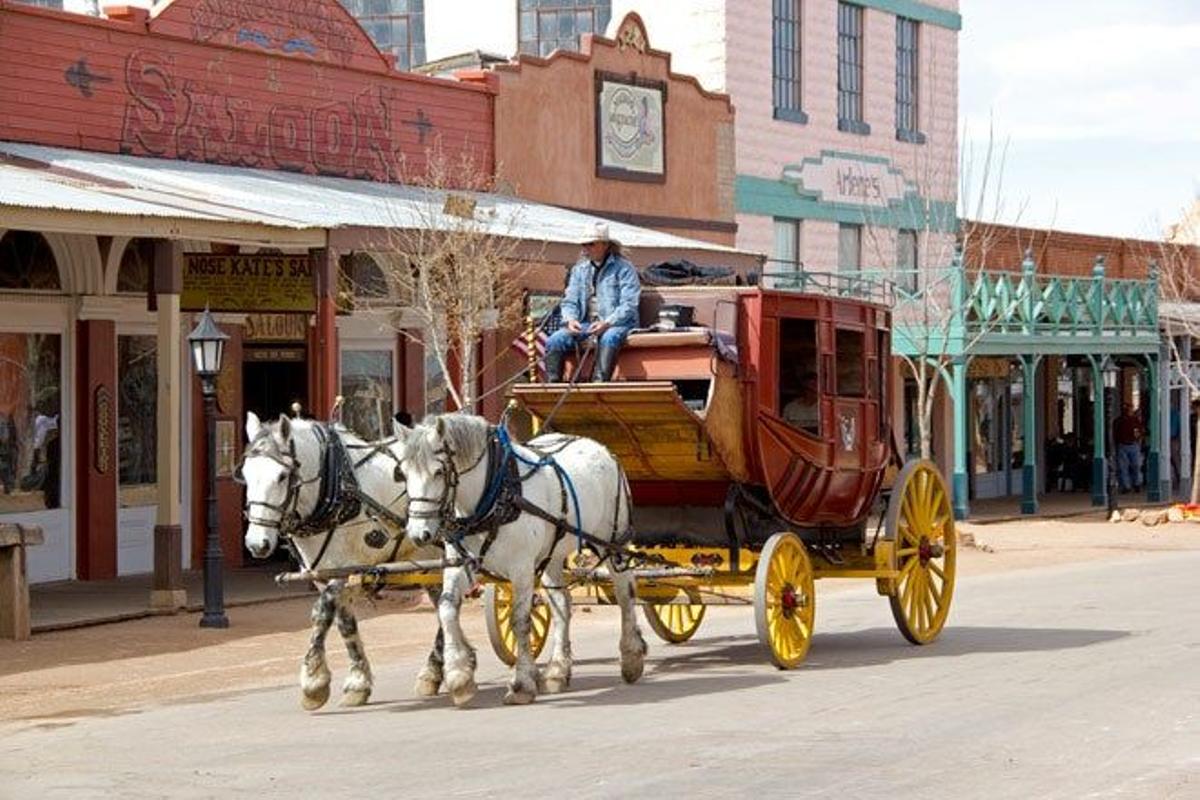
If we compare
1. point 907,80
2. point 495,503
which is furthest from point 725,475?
point 907,80

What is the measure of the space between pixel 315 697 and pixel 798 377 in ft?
16.0

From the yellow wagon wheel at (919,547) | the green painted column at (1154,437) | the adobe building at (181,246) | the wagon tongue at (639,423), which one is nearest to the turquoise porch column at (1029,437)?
the green painted column at (1154,437)

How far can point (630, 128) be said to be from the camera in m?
30.8

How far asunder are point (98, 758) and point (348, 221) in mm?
9936

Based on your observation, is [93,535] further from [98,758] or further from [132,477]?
[98,758]

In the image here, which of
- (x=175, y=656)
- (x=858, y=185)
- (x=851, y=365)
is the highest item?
(x=858, y=185)

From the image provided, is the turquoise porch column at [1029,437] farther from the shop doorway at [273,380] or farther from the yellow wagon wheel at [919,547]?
the yellow wagon wheel at [919,547]

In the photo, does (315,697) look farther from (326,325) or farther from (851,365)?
(326,325)

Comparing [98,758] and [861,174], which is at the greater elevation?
[861,174]

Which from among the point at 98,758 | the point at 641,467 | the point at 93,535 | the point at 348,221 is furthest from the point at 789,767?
the point at 93,535

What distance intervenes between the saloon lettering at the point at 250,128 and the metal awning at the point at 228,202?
0.22 meters

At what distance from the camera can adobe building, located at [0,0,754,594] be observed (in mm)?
20953

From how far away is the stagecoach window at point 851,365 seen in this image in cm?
1720

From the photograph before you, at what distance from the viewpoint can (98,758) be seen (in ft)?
39.4
